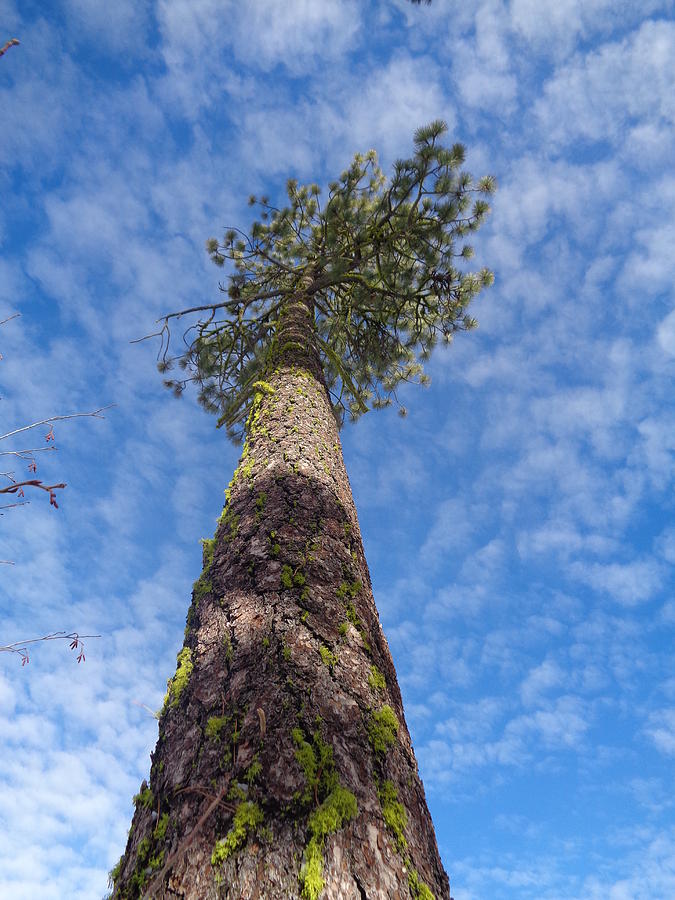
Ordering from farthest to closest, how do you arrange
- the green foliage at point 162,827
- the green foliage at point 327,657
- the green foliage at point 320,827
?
the green foliage at point 327,657 → the green foliage at point 162,827 → the green foliage at point 320,827

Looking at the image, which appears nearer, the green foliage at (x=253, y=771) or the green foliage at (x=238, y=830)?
the green foliage at (x=238, y=830)

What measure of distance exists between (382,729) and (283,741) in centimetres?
39

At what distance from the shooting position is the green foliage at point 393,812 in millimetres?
1415

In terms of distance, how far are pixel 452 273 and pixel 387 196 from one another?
1.42 metres

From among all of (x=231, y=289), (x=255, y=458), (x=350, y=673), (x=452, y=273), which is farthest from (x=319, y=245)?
(x=350, y=673)

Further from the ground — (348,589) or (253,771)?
(348,589)

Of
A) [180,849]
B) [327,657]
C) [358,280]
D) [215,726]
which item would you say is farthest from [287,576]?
[358,280]

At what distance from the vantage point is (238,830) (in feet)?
4.19

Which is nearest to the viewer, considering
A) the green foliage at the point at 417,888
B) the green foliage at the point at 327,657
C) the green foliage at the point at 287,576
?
the green foliage at the point at 417,888

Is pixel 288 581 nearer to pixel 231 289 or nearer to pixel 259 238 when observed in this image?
pixel 231 289

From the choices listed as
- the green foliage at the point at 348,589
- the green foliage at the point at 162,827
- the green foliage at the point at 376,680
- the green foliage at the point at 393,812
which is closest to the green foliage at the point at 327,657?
the green foliage at the point at 376,680

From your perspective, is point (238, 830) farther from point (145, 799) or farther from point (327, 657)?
point (327, 657)

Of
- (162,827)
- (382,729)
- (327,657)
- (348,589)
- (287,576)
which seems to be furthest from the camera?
(348,589)

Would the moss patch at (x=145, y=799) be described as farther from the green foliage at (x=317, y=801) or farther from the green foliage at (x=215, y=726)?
the green foliage at (x=317, y=801)
